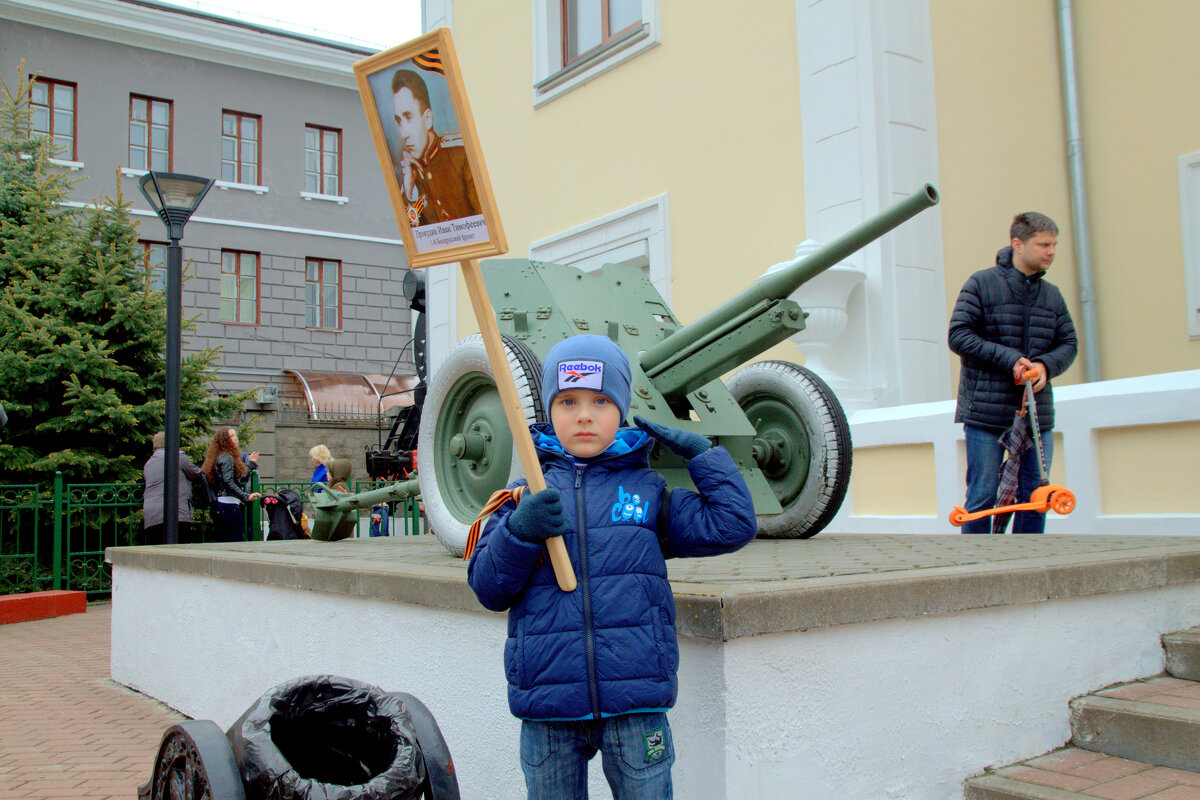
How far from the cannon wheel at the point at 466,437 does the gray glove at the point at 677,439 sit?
1818 mm

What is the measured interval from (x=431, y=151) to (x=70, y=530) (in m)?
9.84

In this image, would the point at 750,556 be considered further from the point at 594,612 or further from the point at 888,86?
the point at 888,86

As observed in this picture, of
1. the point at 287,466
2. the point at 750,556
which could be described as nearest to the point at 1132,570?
the point at 750,556

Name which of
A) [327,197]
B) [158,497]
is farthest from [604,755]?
[327,197]

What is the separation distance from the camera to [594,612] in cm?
207

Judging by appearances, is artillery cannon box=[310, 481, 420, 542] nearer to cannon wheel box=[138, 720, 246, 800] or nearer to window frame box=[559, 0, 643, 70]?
cannon wheel box=[138, 720, 246, 800]

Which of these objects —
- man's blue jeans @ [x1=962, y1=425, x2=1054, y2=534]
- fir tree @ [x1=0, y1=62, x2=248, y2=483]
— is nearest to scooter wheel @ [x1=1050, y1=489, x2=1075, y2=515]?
man's blue jeans @ [x1=962, y1=425, x2=1054, y2=534]

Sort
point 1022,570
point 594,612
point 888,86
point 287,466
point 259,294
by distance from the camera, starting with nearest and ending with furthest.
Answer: point 594,612 < point 1022,570 < point 888,86 < point 287,466 < point 259,294

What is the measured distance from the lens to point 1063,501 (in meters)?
4.65

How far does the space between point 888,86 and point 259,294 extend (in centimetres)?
1886

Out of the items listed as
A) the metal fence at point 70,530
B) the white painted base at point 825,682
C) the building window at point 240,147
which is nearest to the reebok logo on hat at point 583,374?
the white painted base at point 825,682

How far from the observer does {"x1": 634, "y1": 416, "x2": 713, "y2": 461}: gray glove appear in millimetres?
2199

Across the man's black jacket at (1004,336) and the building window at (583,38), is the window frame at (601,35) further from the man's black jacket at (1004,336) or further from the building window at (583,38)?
the man's black jacket at (1004,336)

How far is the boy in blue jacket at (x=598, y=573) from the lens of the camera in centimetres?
205
